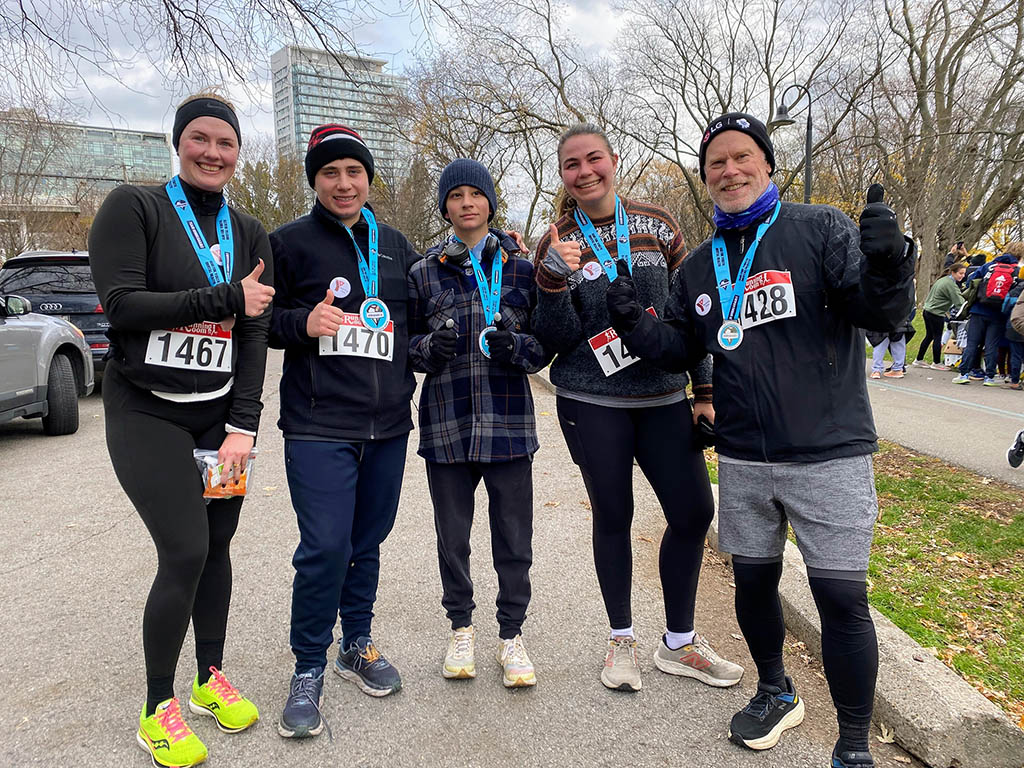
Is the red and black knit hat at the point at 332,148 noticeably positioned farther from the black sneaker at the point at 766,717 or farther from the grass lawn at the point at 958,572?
the grass lawn at the point at 958,572

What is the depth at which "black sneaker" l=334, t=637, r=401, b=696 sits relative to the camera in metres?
2.81

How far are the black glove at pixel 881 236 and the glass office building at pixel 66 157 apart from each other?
3.44 meters

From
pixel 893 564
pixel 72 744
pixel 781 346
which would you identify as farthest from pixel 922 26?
pixel 72 744

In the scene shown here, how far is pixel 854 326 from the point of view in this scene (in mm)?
2268

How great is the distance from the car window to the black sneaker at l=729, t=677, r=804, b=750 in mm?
9578

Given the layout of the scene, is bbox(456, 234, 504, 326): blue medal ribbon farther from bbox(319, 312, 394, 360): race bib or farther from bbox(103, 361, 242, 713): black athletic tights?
bbox(103, 361, 242, 713): black athletic tights

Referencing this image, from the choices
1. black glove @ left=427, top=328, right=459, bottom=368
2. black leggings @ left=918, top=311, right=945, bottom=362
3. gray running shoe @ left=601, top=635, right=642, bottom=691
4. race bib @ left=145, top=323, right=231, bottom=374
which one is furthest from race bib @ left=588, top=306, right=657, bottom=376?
black leggings @ left=918, top=311, right=945, bottom=362

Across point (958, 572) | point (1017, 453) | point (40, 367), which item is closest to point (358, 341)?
point (958, 572)

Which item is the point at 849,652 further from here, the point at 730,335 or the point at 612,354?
the point at 612,354

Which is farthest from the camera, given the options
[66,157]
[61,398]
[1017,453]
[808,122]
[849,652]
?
[808,122]

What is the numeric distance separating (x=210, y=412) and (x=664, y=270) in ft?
6.12

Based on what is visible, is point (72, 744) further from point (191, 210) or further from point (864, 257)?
point (864, 257)

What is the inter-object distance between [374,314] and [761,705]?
207cm

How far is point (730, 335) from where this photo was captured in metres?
2.36
